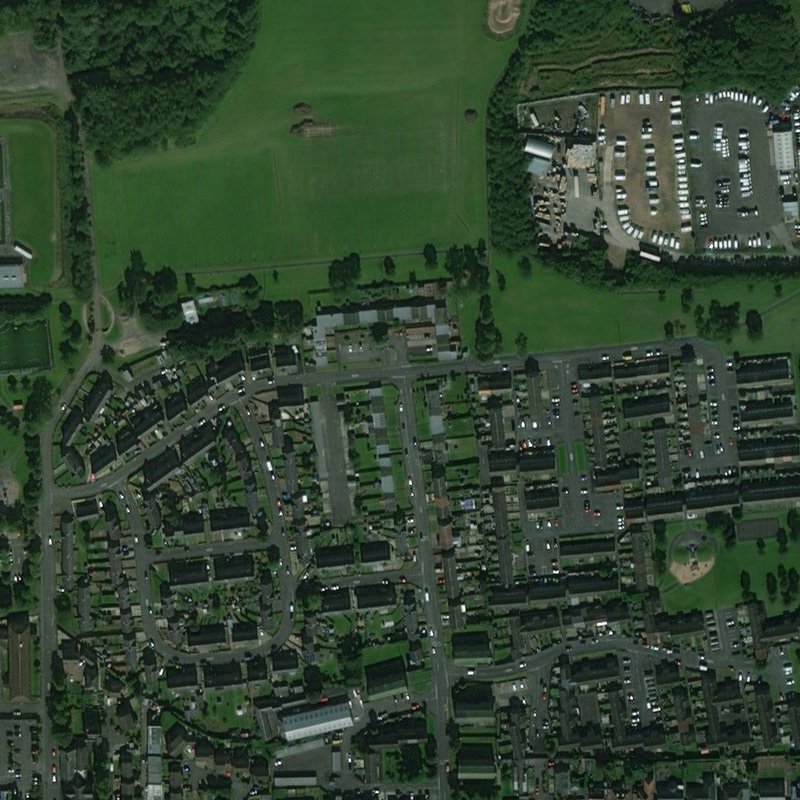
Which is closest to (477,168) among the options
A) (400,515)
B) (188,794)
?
(400,515)

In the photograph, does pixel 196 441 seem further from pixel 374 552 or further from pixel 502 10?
pixel 502 10

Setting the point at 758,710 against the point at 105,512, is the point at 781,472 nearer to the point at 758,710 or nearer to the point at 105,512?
the point at 758,710

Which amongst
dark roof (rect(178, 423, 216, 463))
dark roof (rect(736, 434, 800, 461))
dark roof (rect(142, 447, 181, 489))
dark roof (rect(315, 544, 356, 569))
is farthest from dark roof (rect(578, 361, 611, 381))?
dark roof (rect(142, 447, 181, 489))

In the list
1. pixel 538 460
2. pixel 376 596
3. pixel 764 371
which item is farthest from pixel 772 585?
pixel 376 596

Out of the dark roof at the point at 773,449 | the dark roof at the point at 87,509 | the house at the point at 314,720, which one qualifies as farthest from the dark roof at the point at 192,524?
the dark roof at the point at 773,449

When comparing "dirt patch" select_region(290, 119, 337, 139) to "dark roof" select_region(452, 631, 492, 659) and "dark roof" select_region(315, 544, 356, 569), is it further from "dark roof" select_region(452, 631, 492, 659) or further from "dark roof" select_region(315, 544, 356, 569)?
"dark roof" select_region(452, 631, 492, 659)

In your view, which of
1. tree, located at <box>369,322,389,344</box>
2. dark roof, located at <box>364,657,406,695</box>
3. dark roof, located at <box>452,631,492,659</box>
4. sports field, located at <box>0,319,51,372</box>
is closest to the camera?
dark roof, located at <box>364,657,406,695</box>
